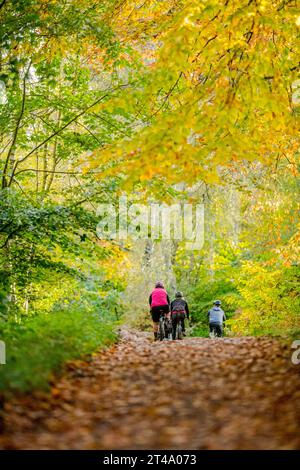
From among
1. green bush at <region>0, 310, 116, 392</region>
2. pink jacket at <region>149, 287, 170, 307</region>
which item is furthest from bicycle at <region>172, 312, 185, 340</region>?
green bush at <region>0, 310, 116, 392</region>

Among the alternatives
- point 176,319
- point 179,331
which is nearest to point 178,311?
point 176,319

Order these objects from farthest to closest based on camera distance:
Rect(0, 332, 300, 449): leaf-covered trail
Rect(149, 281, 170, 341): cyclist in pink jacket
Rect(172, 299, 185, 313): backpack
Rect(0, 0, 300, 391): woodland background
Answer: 1. Rect(172, 299, 185, 313): backpack
2. Rect(149, 281, 170, 341): cyclist in pink jacket
3. Rect(0, 0, 300, 391): woodland background
4. Rect(0, 332, 300, 449): leaf-covered trail

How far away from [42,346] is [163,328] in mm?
6782

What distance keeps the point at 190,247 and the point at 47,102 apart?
10.00m

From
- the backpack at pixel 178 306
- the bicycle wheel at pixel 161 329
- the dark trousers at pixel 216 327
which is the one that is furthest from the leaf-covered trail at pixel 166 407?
the dark trousers at pixel 216 327

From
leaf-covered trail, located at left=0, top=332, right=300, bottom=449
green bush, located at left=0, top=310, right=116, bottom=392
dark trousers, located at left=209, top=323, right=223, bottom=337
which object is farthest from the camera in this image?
dark trousers, located at left=209, top=323, right=223, bottom=337

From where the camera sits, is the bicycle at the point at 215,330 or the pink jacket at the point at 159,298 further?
the bicycle at the point at 215,330

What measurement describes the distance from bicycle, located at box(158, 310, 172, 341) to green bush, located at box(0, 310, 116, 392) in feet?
13.0

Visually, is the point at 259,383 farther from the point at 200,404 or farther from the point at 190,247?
the point at 190,247

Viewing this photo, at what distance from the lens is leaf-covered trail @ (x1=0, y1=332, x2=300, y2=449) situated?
4.12 metres

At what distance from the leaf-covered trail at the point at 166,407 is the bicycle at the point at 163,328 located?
5257mm

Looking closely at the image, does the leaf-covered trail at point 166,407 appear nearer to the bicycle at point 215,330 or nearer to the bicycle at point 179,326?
the bicycle at point 179,326

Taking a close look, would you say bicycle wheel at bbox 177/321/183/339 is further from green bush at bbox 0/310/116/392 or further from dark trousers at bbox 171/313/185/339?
green bush at bbox 0/310/116/392

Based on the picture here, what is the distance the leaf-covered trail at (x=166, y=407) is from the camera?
4.12 metres
